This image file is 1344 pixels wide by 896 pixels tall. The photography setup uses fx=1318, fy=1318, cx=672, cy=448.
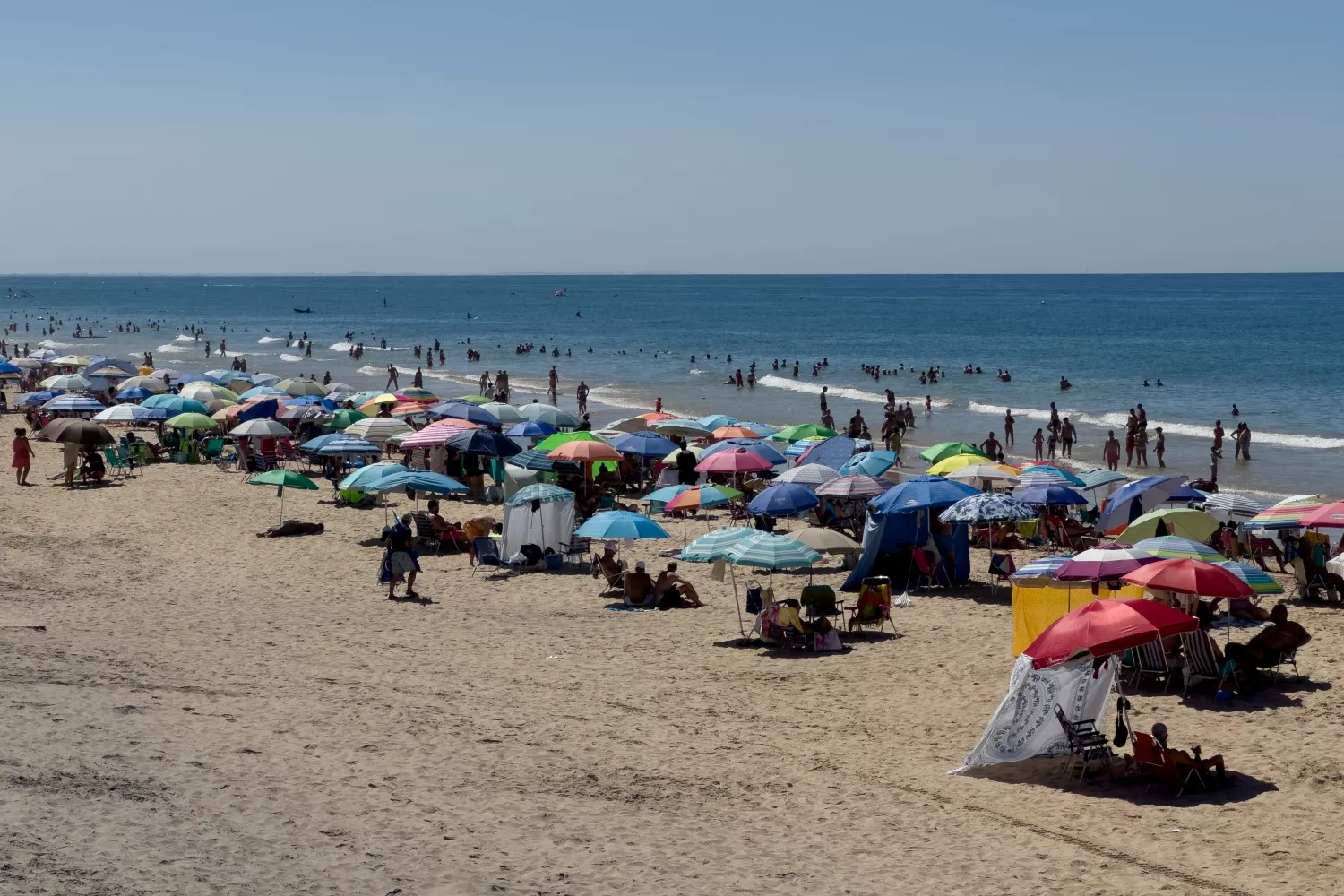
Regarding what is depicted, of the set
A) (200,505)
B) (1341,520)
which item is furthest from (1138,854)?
(200,505)

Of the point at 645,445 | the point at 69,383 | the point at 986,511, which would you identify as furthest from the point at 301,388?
the point at 986,511

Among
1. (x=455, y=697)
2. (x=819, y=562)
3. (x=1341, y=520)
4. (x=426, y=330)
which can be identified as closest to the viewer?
(x=455, y=697)

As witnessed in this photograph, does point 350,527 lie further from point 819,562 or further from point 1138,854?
point 1138,854

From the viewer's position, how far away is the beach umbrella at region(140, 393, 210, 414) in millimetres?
28750

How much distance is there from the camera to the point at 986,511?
1545 centimetres

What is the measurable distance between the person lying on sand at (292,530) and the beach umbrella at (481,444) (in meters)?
2.70

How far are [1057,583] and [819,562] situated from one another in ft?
15.3

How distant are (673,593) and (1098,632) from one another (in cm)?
702

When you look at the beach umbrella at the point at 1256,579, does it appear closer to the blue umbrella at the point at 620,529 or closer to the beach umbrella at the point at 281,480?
the blue umbrella at the point at 620,529

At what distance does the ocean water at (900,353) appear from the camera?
139 ft

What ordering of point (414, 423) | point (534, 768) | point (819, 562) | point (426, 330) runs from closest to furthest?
point (534, 768)
point (819, 562)
point (414, 423)
point (426, 330)

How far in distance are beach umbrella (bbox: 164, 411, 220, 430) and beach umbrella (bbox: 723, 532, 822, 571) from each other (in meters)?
16.6

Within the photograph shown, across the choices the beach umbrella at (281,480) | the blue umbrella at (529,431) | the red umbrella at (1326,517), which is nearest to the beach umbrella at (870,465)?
the red umbrella at (1326,517)

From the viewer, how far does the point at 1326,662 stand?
41.5ft
